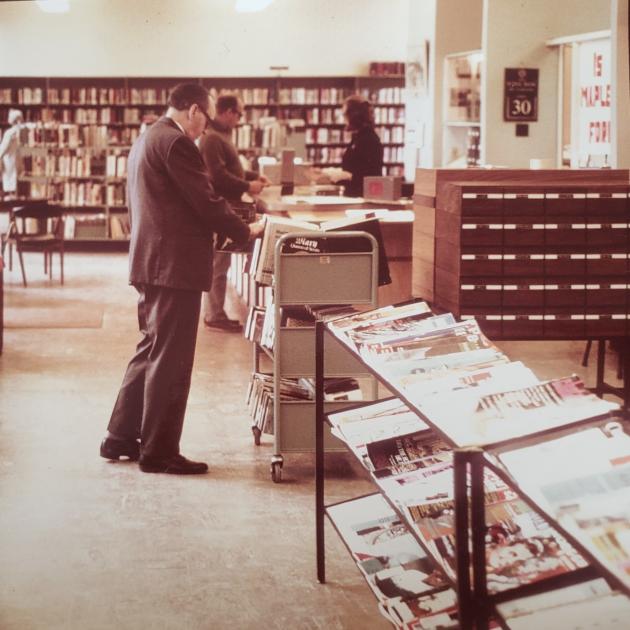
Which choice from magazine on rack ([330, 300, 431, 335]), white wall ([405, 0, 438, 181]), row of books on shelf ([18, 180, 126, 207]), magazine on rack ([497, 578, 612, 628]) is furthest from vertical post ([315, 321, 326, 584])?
row of books on shelf ([18, 180, 126, 207])

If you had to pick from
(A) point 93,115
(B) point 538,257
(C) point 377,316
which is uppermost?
(A) point 93,115

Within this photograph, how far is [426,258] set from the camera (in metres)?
4.94

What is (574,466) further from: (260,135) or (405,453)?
(260,135)

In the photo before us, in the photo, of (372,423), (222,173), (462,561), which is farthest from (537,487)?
(222,173)

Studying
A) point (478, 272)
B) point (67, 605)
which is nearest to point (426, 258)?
point (478, 272)

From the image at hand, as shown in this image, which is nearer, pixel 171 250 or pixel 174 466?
pixel 171 250

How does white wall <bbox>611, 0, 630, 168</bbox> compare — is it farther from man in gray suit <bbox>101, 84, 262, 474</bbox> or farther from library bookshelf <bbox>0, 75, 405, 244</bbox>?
library bookshelf <bbox>0, 75, 405, 244</bbox>

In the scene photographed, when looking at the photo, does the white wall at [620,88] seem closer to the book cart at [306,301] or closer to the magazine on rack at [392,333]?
the book cart at [306,301]

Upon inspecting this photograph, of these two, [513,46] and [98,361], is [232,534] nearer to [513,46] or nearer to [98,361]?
[98,361]

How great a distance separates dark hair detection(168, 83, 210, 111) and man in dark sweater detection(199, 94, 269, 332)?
3047 mm

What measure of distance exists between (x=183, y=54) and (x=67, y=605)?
11764 mm

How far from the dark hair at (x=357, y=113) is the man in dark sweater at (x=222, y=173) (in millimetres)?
1589

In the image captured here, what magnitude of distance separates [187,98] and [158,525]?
1816 millimetres

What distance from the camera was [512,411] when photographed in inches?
77.8
